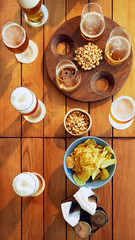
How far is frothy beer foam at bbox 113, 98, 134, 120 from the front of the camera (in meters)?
1.18

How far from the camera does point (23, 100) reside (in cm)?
116

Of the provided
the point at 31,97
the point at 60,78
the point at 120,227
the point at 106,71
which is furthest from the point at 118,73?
the point at 120,227

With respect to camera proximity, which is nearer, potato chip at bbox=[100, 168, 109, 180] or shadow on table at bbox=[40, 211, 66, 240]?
potato chip at bbox=[100, 168, 109, 180]

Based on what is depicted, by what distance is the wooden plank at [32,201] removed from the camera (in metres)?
1.28

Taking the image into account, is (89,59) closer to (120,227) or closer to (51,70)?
(51,70)

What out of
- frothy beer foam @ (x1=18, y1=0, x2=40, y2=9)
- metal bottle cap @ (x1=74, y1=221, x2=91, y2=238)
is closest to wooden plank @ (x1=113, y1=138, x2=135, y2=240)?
metal bottle cap @ (x1=74, y1=221, x2=91, y2=238)

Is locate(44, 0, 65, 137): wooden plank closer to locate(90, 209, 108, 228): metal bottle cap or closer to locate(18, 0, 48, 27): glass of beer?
locate(18, 0, 48, 27): glass of beer

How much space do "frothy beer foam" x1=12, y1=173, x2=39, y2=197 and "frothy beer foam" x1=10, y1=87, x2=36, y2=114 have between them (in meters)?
0.31

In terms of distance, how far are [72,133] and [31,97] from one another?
27 centimetres

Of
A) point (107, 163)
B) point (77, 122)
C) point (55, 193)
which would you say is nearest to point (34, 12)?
point (77, 122)

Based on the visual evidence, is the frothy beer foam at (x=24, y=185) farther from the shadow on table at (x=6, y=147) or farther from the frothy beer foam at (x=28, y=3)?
the frothy beer foam at (x=28, y=3)

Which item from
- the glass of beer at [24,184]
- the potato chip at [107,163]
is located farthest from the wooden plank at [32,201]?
the potato chip at [107,163]

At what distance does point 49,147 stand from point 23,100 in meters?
0.29

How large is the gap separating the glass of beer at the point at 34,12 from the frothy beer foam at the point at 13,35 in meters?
0.10
